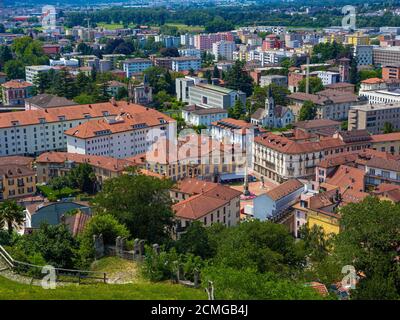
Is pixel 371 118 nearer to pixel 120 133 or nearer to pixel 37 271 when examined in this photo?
pixel 120 133

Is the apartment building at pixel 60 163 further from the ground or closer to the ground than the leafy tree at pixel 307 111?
closer to the ground

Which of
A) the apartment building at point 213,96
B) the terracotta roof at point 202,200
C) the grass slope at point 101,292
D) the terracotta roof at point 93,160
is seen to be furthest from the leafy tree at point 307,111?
the grass slope at point 101,292

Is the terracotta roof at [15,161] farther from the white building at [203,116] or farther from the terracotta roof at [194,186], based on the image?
the white building at [203,116]

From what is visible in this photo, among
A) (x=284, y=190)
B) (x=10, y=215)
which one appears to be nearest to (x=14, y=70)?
(x=284, y=190)

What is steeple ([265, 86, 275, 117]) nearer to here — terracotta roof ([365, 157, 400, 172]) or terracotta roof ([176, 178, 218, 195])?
terracotta roof ([365, 157, 400, 172])

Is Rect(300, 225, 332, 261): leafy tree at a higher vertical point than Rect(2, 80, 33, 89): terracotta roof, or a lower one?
lower

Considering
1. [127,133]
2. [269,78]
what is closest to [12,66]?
[269,78]

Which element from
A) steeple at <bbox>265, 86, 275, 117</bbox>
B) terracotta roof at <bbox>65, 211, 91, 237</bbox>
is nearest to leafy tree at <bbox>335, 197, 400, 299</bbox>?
terracotta roof at <bbox>65, 211, 91, 237</bbox>
